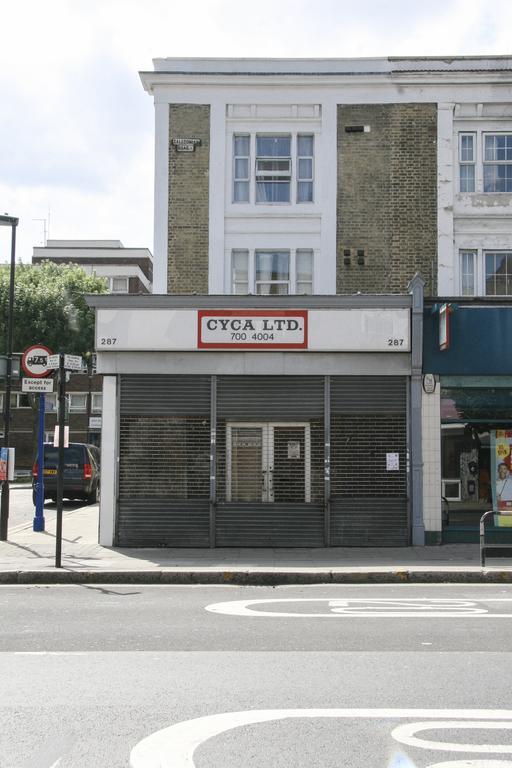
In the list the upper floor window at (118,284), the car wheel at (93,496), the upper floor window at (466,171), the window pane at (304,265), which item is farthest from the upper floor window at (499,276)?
the upper floor window at (118,284)

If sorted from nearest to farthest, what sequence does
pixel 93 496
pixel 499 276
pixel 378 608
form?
pixel 378 608 < pixel 499 276 < pixel 93 496

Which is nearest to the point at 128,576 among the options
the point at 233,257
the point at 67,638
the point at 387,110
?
the point at 67,638

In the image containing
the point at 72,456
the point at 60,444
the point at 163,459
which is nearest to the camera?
the point at 60,444

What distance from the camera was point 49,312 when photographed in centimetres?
4241

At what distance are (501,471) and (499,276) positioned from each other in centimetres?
440

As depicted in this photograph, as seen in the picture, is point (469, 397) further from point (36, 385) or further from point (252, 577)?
point (36, 385)

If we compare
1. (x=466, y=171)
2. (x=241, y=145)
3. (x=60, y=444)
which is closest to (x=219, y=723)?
(x=60, y=444)

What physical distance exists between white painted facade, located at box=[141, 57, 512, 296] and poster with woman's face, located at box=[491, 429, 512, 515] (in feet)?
11.9

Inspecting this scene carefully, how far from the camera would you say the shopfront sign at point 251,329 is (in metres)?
15.0

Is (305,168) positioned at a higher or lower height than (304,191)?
higher

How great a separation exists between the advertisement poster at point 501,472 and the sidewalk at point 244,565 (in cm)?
101

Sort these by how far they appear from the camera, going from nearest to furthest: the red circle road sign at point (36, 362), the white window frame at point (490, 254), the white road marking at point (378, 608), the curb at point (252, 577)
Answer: the white road marking at point (378, 608) → the curb at point (252, 577) → the red circle road sign at point (36, 362) → the white window frame at point (490, 254)

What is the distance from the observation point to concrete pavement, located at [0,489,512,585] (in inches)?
457

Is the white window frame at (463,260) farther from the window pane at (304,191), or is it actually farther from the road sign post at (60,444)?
the road sign post at (60,444)
